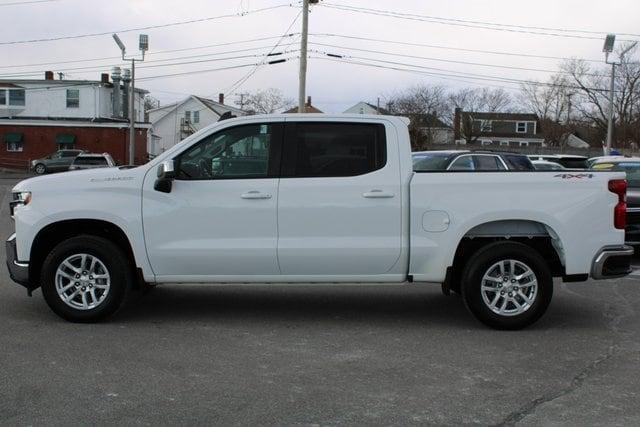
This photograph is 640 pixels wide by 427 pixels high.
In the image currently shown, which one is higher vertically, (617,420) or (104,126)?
(104,126)

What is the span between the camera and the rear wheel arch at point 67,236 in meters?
6.34

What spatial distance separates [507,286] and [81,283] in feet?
13.2

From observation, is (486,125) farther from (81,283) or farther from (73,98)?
(81,283)

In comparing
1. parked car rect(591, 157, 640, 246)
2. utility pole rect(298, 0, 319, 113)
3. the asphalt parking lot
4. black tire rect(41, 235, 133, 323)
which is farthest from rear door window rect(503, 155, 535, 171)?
utility pole rect(298, 0, 319, 113)

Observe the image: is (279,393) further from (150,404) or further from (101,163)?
(101,163)

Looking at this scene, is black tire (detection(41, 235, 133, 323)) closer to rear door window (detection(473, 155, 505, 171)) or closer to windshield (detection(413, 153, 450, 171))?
windshield (detection(413, 153, 450, 171))

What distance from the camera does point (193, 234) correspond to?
624cm

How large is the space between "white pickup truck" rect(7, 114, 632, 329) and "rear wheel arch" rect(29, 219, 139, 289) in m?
0.03

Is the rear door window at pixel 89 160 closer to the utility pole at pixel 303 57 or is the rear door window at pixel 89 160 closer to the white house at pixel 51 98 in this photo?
the utility pole at pixel 303 57

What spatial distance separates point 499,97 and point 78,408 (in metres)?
77.9

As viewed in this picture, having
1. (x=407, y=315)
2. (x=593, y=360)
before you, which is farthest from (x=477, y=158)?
(x=593, y=360)

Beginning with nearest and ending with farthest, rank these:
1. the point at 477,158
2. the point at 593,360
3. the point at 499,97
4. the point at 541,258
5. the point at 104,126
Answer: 1. the point at 593,360
2. the point at 541,258
3. the point at 477,158
4. the point at 104,126
5. the point at 499,97

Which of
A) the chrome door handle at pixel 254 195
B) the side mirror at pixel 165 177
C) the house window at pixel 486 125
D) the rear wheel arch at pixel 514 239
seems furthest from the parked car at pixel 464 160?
the house window at pixel 486 125

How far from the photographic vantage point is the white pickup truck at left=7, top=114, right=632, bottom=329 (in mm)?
6219
